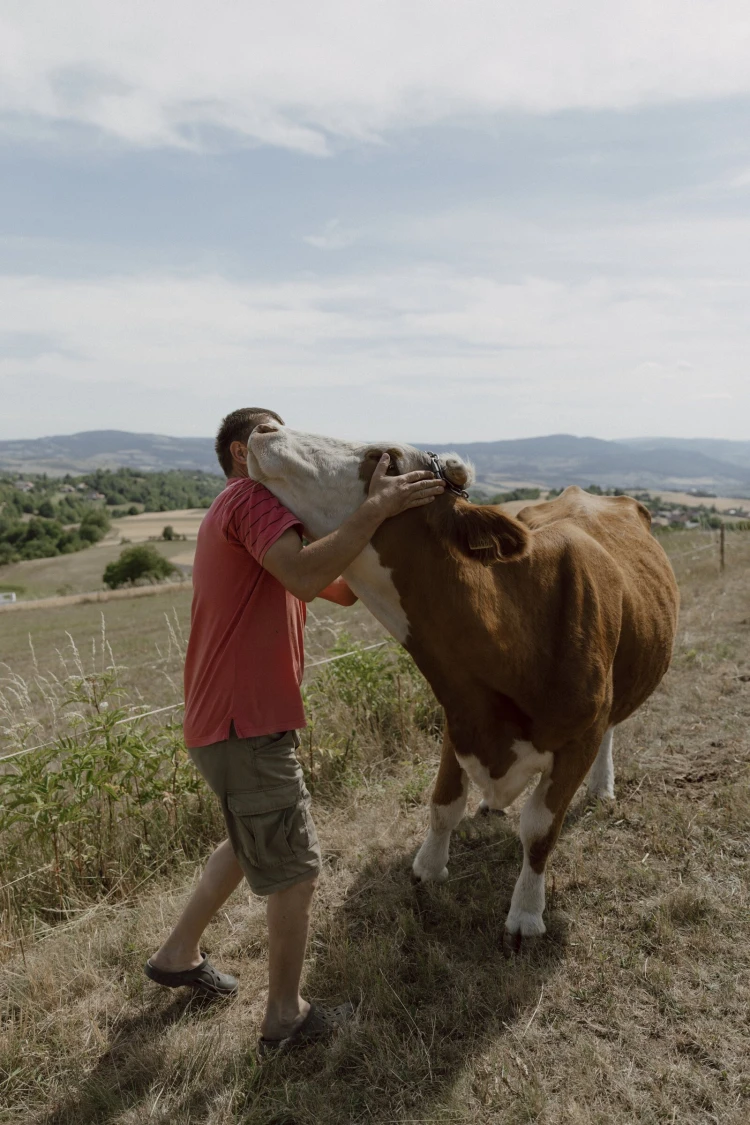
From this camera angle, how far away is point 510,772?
325cm

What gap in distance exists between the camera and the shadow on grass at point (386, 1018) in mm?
2654

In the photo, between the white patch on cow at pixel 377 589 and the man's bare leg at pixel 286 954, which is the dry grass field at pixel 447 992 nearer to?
the man's bare leg at pixel 286 954

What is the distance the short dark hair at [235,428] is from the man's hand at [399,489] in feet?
2.05

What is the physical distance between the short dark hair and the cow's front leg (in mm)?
1744

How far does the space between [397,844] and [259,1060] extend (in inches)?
65.6

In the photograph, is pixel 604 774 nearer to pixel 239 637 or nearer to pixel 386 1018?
pixel 386 1018

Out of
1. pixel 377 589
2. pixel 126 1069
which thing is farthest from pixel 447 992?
pixel 377 589

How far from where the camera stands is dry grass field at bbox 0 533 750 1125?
266 cm

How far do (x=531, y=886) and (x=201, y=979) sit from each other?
1.49 m

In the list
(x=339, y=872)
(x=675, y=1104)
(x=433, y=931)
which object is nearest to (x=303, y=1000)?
(x=433, y=931)

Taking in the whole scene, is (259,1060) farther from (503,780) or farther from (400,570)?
(400,570)

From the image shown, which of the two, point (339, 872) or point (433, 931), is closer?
point (433, 931)

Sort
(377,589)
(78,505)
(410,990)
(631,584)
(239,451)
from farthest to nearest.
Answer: (78,505), (631,584), (410,990), (239,451), (377,589)

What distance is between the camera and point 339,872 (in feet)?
13.7
